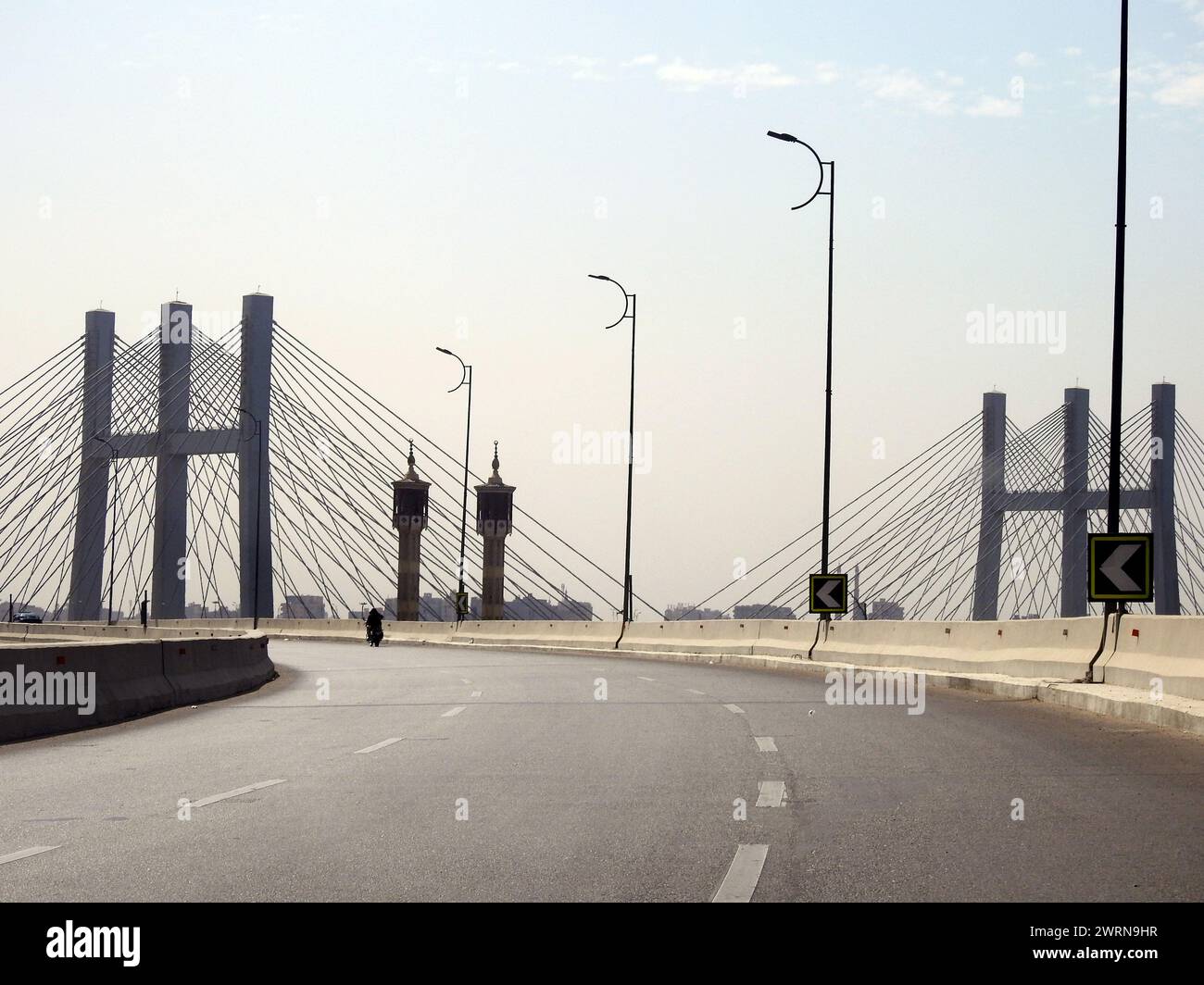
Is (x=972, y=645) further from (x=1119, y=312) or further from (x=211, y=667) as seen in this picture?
(x=211, y=667)

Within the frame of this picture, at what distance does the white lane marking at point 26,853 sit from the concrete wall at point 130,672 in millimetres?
8228

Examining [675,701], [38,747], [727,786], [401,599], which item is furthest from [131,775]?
[401,599]

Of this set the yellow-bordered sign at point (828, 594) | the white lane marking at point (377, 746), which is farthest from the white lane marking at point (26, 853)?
the yellow-bordered sign at point (828, 594)

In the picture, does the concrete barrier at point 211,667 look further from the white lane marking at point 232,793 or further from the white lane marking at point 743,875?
the white lane marking at point 743,875

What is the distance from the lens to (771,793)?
11.1 metres

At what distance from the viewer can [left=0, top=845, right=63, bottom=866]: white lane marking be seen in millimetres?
8474

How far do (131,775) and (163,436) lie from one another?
4885cm

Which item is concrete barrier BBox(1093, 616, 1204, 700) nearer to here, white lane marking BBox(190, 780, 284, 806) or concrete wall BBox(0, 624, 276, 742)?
white lane marking BBox(190, 780, 284, 806)

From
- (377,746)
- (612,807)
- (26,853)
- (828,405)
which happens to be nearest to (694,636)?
(828,405)

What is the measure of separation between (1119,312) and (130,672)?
13.7 metres

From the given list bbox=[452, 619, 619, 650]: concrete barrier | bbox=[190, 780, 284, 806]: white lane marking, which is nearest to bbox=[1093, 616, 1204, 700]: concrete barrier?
bbox=[190, 780, 284, 806]: white lane marking

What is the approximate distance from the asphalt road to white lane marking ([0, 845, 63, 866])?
0.11 feet

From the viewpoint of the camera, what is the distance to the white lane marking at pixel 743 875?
23.9 feet
